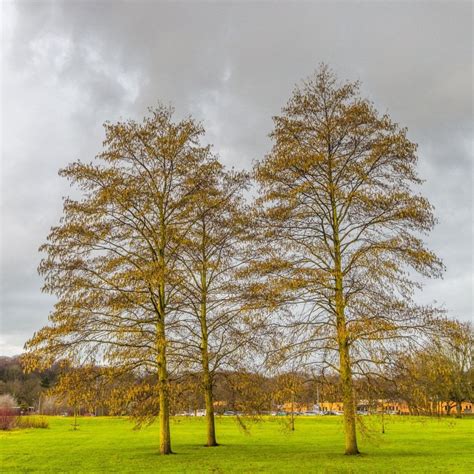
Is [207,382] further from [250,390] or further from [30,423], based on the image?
[30,423]

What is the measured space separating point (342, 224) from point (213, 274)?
8.01 metres

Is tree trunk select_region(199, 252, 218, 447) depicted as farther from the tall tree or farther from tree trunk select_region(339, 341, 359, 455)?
tree trunk select_region(339, 341, 359, 455)

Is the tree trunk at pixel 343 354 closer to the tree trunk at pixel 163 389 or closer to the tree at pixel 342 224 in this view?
the tree at pixel 342 224

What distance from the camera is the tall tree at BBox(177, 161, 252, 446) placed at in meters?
23.4

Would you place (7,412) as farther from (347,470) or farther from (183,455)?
Result: (347,470)

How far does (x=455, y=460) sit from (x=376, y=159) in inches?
467

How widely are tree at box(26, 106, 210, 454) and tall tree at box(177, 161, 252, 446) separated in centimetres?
74

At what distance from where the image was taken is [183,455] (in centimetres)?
2133

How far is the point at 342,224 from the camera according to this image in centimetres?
1984

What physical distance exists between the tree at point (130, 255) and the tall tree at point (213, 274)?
2.42ft

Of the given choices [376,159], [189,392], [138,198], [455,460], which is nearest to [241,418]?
[189,392]

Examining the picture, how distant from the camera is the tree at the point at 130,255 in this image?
64.5ft

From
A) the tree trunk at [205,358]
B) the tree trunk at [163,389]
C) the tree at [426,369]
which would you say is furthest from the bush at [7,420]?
the tree at [426,369]

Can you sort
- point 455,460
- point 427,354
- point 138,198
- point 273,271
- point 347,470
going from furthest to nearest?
point 138,198 → point 455,460 → point 273,271 → point 427,354 → point 347,470
